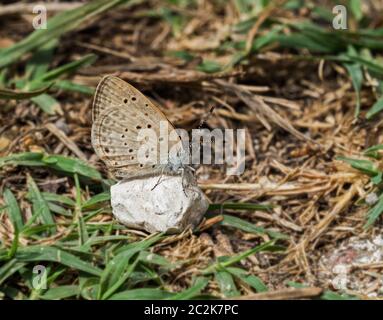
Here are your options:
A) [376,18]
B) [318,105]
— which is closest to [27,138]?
[318,105]

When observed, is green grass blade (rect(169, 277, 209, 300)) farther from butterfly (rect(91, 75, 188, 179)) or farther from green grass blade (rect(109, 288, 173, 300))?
butterfly (rect(91, 75, 188, 179))

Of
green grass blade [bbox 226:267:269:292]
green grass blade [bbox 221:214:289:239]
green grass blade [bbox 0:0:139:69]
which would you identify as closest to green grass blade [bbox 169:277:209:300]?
green grass blade [bbox 226:267:269:292]

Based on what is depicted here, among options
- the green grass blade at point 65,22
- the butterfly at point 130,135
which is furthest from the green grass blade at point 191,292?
the green grass blade at point 65,22

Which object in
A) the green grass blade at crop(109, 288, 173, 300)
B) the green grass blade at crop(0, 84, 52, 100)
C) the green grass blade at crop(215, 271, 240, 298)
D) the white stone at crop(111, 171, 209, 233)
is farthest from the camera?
the green grass blade at crop(0, 84, 52, 100)

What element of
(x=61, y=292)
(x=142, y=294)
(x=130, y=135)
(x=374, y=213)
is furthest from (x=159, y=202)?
(x=374, y=213)

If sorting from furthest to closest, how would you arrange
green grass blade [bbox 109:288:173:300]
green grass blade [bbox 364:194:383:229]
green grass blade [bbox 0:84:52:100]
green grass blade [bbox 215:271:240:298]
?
green grass blade [bbox 0:84:52:100], green grass blade [bbox 364:194:383:229], green grass blade [bbox 215:271:240:298], green grass blade [bbox 109:288:173:300]

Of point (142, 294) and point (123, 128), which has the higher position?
point (123, 128)

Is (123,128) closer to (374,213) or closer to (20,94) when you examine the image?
(20,94)
